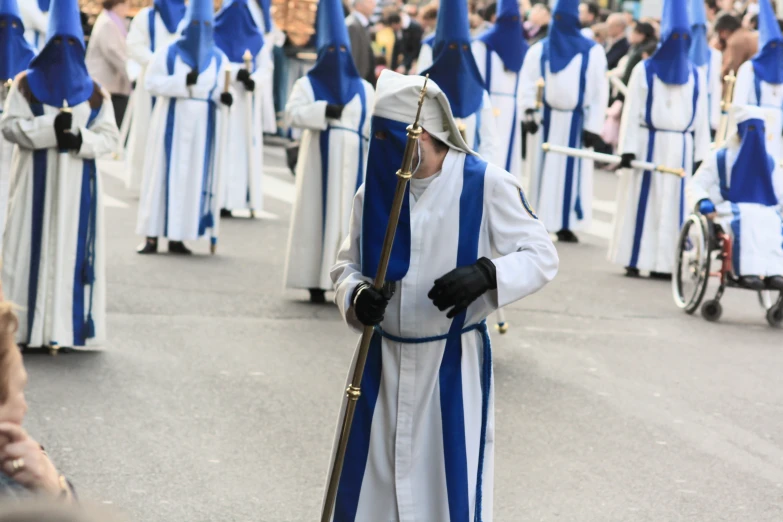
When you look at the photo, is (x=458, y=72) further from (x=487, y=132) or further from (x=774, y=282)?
(x=774, y=282)

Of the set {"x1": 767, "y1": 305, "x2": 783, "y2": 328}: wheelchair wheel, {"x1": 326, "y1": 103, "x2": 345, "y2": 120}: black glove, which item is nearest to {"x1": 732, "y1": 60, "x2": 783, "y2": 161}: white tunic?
{"x1": 767, "y1": 305, "x2": 783, "y2": 328}: wheelchair wheel

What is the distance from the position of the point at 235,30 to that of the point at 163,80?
2.37m

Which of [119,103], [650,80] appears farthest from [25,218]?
[119,103]

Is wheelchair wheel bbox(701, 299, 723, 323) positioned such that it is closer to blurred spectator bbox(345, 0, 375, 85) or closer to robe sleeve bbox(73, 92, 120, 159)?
robe sleeve bbox(73, 92, 120, 159)

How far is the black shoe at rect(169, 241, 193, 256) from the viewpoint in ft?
41.8

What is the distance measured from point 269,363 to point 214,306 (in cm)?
184

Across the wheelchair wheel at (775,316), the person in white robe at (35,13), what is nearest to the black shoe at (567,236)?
the wheelchair wheel at (775,316)

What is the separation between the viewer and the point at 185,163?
1252cm

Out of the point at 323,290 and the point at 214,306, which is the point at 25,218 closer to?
the point at 214,306

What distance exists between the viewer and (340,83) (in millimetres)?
10477

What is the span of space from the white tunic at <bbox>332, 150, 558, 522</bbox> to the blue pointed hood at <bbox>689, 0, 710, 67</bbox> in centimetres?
924

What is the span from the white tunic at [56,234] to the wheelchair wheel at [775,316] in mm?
4842

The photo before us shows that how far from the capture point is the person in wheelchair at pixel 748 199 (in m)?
10.3

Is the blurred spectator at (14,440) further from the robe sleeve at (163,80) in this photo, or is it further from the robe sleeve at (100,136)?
the robe sleeve at (163,80)
